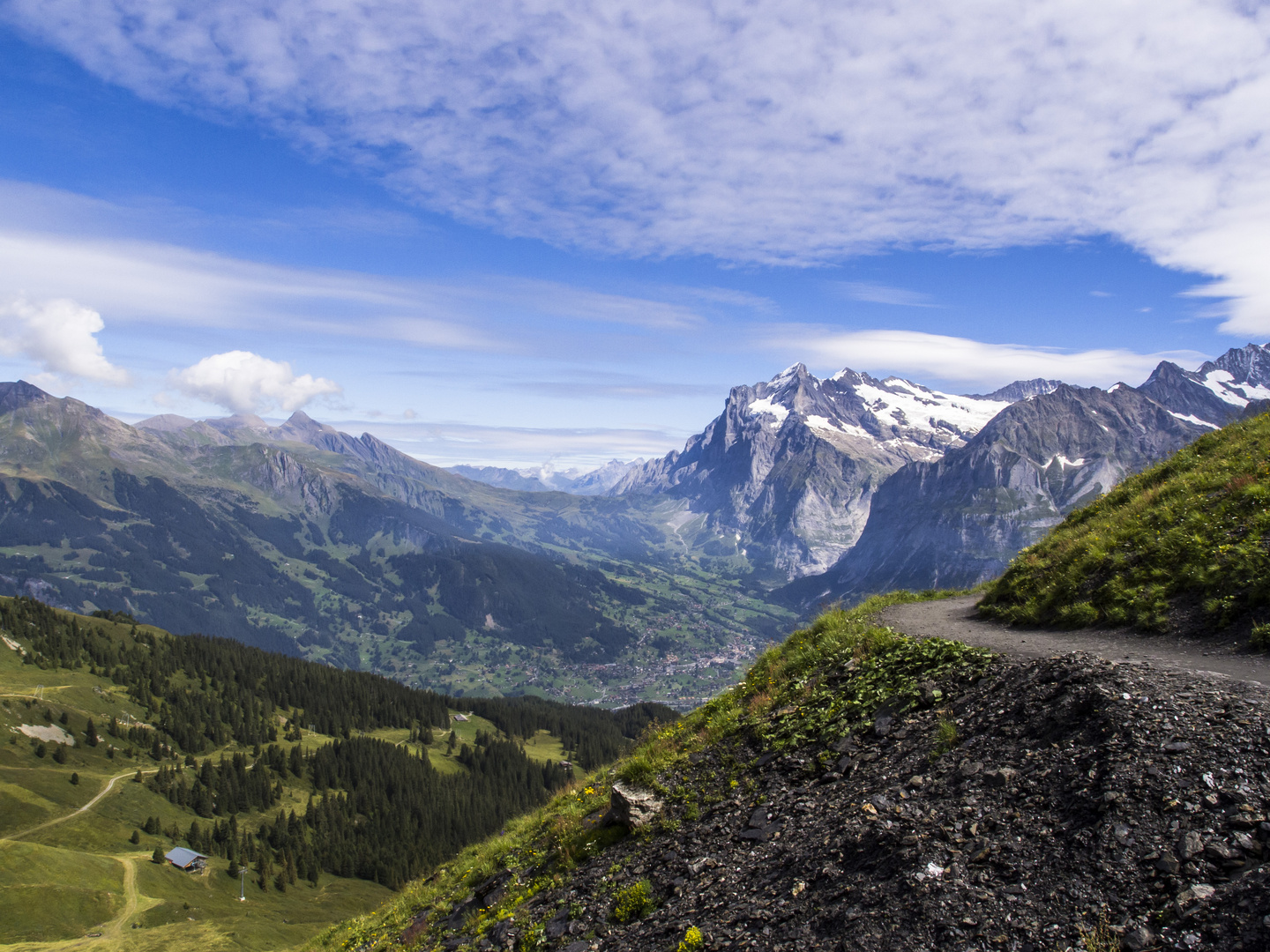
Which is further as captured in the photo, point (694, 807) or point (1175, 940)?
point (694, 807)

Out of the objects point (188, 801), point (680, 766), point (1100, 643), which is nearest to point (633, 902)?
point (680, 766)

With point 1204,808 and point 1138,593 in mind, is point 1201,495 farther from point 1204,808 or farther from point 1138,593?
point 1204,808

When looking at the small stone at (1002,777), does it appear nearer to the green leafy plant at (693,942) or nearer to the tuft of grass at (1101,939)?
the tuft of grass at (1101,939)

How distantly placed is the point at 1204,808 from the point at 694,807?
31.8 feet

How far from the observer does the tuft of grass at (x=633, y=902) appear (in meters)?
12.0

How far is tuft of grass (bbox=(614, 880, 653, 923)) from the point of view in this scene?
11984mm

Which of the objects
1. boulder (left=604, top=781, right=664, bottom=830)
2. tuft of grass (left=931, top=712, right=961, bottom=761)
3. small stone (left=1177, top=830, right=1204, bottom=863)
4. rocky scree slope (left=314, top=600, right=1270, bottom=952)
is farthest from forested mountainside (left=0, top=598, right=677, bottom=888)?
small stone (left=1177, top=830, right=1204, bottom=863)

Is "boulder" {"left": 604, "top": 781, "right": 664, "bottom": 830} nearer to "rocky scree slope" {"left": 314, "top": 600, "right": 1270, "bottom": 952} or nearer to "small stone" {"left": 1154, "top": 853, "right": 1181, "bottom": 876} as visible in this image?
"rocky scree slope" {"left": 314, "top": 600, "right": 1270, "bottom": 952}

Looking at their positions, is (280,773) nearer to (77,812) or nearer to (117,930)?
(77,812)

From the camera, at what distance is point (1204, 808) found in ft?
25.3

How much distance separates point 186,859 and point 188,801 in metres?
34.4

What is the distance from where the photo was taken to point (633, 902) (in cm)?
1218

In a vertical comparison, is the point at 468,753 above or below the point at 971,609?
below

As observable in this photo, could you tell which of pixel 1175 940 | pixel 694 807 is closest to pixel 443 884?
pixel 694 807
